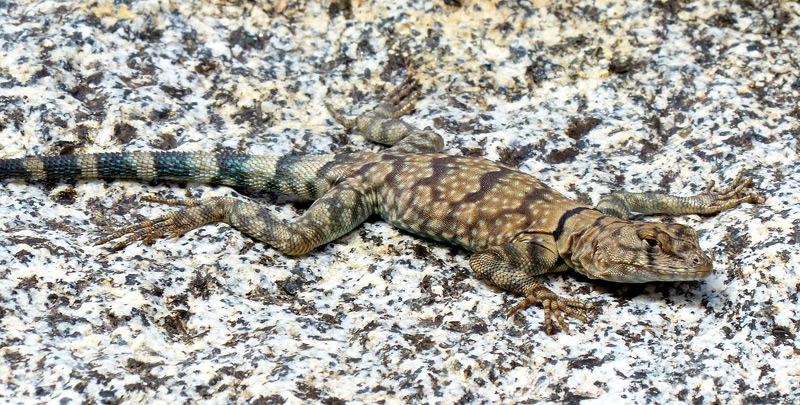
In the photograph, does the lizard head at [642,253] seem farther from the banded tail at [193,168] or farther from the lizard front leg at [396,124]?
the banded tail at [193,168]

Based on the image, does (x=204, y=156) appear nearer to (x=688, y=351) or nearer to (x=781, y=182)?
(x=688, y=351)

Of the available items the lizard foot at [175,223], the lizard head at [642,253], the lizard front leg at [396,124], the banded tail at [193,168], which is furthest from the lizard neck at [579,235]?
the lizard foot at [175,223]

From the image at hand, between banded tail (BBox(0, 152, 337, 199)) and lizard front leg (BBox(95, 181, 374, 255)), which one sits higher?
banded tail (BBox(0, 152, 337, 199))

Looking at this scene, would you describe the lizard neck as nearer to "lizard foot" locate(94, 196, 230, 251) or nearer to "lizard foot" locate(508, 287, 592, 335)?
"lizard foot" locate(508, 287, 592, 335)

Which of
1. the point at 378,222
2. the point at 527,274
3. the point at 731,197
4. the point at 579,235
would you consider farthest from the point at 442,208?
the point at 731,197

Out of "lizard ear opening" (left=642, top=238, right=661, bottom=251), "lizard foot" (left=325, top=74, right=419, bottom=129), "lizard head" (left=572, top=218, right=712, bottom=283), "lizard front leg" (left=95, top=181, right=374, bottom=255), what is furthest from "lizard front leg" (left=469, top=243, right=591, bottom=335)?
"lizard foot" (left=325, top=74, right=419, bottom=129)

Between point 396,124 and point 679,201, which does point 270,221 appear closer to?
point 396,124

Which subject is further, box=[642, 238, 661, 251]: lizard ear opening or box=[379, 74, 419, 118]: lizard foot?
box=[379, 74, 419, 118]: lizard foot

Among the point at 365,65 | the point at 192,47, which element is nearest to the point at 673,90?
the point at 365,65
